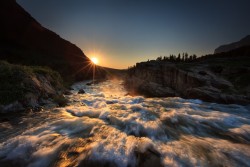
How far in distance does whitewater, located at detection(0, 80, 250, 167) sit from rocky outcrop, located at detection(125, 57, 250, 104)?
18.2 ft

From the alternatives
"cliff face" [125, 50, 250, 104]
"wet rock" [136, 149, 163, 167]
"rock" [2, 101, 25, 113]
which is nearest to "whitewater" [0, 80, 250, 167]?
"wet rock" [136, 149, 163, 167]

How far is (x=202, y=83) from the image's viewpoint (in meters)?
14.5

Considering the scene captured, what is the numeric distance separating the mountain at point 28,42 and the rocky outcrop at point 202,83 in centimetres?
2249

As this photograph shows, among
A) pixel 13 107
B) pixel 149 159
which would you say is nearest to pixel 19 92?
pixel 13 107

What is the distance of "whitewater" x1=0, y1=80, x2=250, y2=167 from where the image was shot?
12.8 feet

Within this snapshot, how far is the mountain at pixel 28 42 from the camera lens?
117 feet

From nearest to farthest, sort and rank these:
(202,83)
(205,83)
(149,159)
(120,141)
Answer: (149,159), (120,141), (205,83), (202,83)

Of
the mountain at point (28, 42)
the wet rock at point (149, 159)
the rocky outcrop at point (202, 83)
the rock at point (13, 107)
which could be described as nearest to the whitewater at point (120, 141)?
the wet rock at point (149, 159)

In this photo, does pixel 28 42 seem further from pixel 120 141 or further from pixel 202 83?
pixel 120 141

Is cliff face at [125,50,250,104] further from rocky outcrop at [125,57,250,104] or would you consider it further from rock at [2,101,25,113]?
rock at [2,101,25,113]

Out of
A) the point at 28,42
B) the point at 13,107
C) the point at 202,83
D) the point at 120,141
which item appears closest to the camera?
the point at 120,141

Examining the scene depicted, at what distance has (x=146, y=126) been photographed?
20.3ft

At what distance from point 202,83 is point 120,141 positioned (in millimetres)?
12627

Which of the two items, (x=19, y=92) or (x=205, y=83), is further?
(x=205, y=83)
